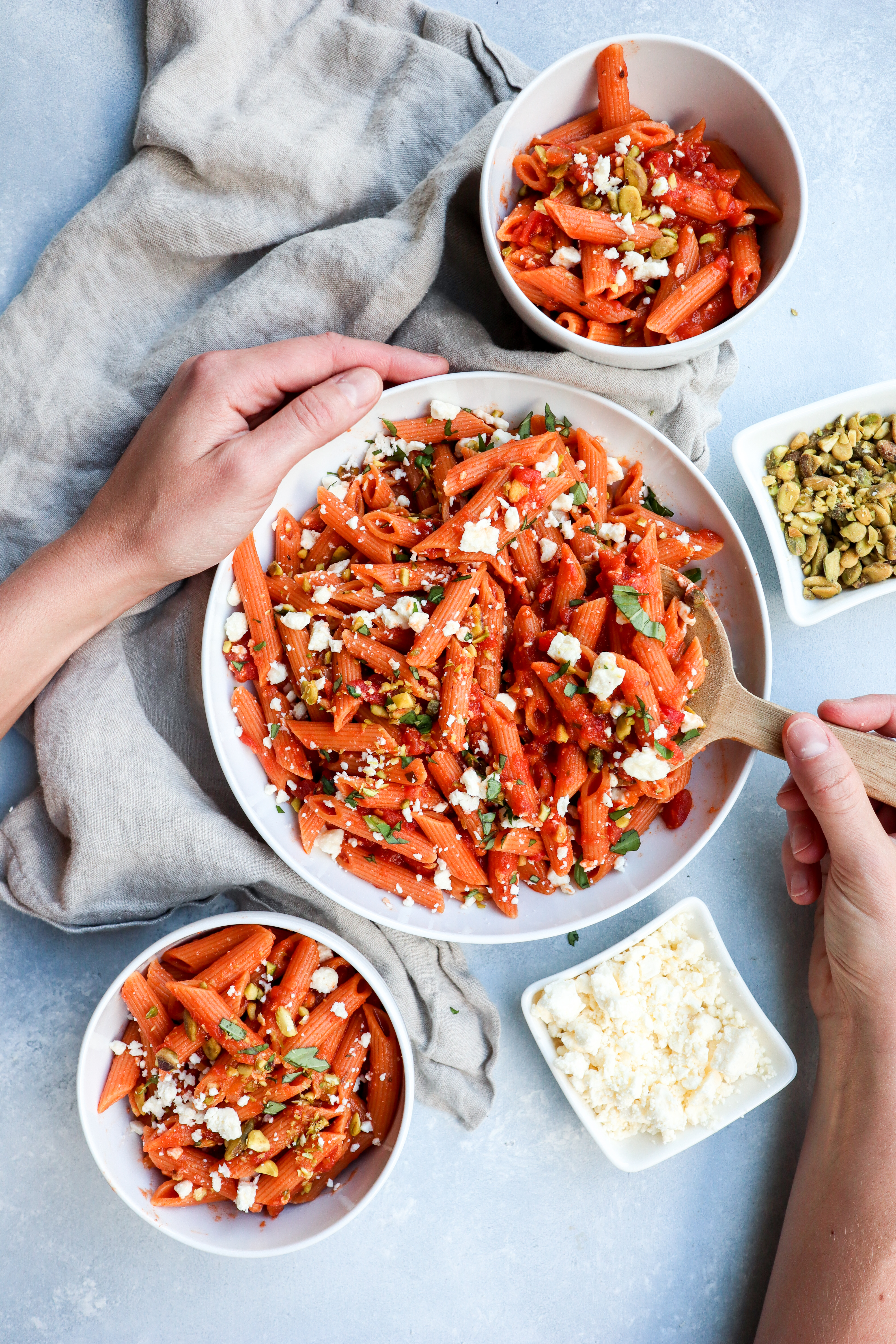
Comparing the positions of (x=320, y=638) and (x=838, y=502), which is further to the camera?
(x=838, y=502)

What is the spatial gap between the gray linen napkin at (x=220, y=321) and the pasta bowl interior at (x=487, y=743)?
0.13 metres

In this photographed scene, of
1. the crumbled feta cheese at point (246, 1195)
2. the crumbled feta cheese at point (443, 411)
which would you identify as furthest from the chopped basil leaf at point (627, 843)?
the crumbled feta cheese at point (246, 1195)

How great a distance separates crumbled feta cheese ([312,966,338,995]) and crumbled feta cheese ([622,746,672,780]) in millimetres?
877

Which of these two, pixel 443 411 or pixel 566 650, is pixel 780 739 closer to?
pixel 566 650

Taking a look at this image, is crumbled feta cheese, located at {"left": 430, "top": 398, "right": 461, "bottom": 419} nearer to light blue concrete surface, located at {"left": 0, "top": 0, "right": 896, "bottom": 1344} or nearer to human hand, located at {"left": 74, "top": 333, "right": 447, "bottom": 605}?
human hand, located at {"left": 74, "top": 333, "right": 447, "bottom": 605}

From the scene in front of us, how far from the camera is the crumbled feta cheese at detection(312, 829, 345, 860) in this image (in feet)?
6.57

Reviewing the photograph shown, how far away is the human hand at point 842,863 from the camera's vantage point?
1.92m

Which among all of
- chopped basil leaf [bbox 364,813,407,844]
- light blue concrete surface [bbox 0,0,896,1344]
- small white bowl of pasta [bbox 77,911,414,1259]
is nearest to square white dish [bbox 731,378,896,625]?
light blue concrete surface [bbox 0,0,896,1344]

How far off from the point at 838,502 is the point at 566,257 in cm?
100

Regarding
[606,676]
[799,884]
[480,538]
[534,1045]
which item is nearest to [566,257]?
[480,538]

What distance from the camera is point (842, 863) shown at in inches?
83.3

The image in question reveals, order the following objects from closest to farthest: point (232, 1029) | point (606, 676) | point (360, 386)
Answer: point (606, 676) → point (360, 386) → point (232, 1029)

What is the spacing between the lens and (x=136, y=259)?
7.48ft

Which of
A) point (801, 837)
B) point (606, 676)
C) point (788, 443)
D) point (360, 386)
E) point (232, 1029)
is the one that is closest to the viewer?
point (606, 676)
